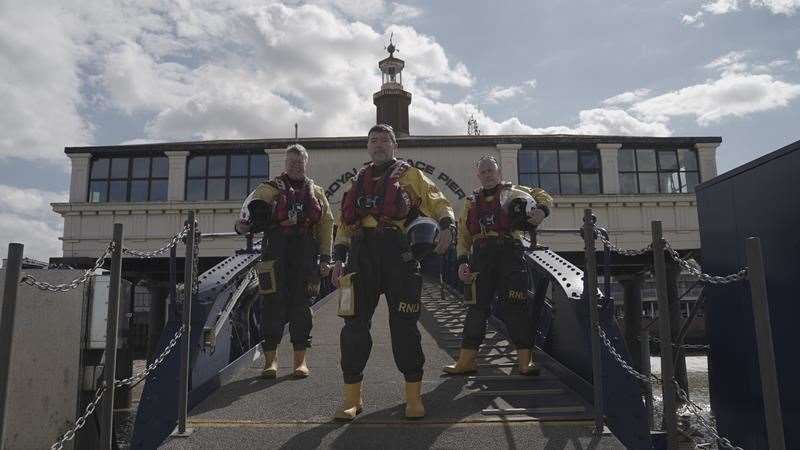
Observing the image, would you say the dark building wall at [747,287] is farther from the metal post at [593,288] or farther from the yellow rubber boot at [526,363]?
the yellow rubber boot at [526,363]

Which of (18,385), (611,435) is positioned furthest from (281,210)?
(611,435)

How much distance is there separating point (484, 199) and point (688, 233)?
21.4m

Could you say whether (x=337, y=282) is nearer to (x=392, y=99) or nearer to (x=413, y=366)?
(x=413, y=366)

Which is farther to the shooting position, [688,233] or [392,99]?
[392,99]

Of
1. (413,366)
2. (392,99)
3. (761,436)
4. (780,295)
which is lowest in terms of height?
(761,436)

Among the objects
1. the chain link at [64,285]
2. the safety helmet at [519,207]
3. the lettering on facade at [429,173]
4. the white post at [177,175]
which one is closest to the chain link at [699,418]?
the safety helmet at [519,207]

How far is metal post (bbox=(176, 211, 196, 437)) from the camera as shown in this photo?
12.1ft

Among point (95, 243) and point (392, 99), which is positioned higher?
point (392, 99)

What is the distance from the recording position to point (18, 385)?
187 inches

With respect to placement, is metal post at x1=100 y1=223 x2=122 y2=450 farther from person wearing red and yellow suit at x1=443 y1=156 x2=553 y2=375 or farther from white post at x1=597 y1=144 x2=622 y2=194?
white post at x1=597 y1=144 x2=622 y2=194

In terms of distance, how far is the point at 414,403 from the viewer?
3949 millimetres

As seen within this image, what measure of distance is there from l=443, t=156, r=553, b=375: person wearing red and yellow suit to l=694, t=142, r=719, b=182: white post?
22.9 m

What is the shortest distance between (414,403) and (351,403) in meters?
0.43

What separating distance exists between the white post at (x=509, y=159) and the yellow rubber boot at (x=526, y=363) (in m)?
19.5
